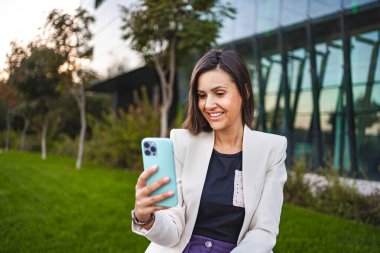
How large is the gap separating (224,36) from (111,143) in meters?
6.28

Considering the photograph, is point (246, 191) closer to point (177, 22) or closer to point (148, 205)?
point (148, 205)

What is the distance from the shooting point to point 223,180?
2.07 metres

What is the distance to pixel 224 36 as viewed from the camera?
14703 mm

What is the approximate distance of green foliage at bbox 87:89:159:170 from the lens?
41.1 feet

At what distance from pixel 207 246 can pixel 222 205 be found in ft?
0.79

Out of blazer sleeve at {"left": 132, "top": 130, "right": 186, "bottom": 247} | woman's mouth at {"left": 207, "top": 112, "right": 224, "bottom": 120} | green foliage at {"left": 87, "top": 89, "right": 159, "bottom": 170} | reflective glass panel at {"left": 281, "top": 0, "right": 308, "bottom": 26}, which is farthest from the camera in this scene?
green foliage at {"left": 87, "top": 89, "right": 159, "bottom": 170}

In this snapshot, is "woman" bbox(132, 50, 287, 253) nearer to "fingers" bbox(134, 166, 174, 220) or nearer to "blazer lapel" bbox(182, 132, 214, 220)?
"blazer lapel" bbox(182, 132, 214, 220)

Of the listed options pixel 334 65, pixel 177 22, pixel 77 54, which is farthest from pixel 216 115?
pixel 334 65

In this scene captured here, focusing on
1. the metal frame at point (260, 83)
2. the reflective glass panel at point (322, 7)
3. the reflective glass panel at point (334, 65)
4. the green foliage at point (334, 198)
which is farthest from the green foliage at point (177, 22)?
the metal frame at point (260, 83)

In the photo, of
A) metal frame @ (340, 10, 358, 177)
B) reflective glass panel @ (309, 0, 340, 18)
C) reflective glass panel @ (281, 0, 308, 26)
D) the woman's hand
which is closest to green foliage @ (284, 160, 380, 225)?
metal frame @ (340, 10, 358, 177)

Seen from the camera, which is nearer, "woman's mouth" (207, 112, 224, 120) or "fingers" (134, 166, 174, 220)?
"fingers" (134, 166, 174, 220)

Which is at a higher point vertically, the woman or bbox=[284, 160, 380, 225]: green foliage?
the woman

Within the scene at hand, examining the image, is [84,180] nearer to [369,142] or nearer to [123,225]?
[123,225]

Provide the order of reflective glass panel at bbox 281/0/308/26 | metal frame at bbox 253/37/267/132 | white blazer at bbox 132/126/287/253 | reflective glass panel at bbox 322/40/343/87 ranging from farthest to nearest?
metal frame at bbox 253/37/267/132, reflective glass panel at bbox 281/0/308/26, reflective glass panel at bbox 322/40/343/87, white blazer at bbox 132/126/287/253
